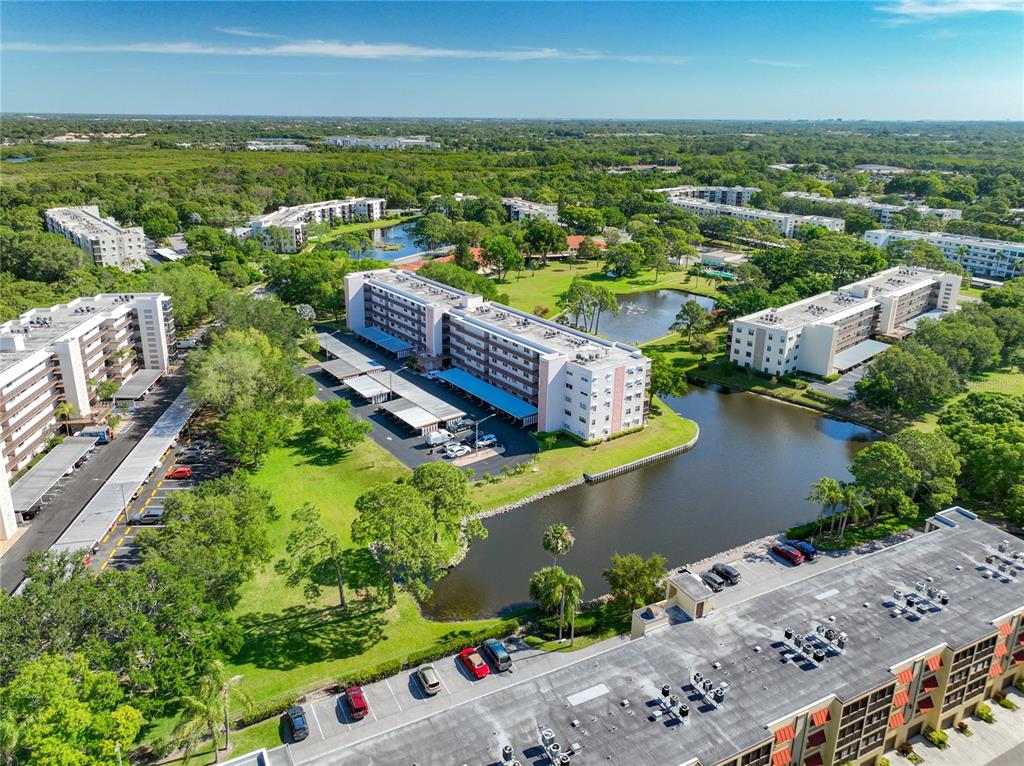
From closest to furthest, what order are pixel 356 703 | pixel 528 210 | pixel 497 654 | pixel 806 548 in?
pixel 356 703 → pixel 497 654 → pixel 806 548 → pixel 528 210

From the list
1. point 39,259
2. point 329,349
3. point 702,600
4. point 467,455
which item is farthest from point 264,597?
point 39,259

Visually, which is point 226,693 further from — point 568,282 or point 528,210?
point 528,210

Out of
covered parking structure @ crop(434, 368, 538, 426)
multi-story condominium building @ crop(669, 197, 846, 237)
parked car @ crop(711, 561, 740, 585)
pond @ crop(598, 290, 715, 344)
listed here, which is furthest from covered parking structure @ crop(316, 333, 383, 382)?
multi-story condominium building @ crop(669, 197, 846, 237)

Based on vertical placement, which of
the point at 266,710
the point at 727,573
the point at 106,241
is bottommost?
the point at 266,710

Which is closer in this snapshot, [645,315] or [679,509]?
[679,509]

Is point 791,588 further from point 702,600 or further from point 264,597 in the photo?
point 264,597

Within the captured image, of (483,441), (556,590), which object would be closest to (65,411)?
(483,441)
